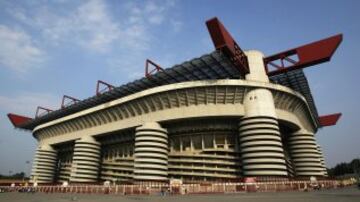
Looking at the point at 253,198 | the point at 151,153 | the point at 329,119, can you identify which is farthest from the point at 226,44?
the point at 329,119

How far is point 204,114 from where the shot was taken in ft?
150

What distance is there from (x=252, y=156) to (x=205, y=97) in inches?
458

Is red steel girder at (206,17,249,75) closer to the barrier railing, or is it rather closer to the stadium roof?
the stadium roof

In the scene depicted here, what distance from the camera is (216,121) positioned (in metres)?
47.8

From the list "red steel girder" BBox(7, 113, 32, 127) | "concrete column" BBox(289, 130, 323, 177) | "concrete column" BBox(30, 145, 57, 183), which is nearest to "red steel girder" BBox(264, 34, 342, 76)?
"concrete column" BBox(289, 130, 323, 177)

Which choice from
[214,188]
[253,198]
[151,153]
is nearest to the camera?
[253,198]

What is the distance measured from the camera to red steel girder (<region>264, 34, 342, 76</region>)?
4328cm

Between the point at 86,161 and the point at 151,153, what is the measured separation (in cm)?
2049

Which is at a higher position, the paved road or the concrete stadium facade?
the concrete stadium facade

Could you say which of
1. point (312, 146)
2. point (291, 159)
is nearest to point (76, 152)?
point (291, 159)

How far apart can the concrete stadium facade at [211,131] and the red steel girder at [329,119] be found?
84.7 feet

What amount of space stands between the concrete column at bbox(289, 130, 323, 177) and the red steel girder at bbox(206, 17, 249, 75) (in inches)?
728

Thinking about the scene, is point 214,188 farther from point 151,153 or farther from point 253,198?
point 151,153

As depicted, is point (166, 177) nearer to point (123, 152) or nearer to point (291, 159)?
point (123, 152)
